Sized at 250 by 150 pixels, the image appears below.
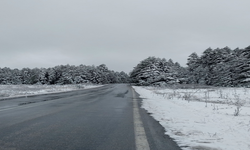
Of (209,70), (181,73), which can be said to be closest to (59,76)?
(181,73)

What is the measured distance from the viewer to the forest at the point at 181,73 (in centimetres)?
4528

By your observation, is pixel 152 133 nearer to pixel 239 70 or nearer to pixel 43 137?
pixel 43 137

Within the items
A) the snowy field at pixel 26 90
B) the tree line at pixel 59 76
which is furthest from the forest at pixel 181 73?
the snowy field at pixel 26 90

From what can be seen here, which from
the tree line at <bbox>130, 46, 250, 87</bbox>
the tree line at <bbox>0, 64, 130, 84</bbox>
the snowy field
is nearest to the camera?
the snowy field

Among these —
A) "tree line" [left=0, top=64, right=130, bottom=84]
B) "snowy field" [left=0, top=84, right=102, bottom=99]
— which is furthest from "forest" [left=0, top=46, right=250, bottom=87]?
"snowy field" [left=0, top=84, right=102, bottom=99]

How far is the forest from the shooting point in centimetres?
4528

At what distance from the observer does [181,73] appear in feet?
257

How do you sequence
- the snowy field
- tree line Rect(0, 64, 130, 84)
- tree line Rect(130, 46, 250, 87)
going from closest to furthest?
the snowy field → tree line Rect(130, 46, 250, 87) → tree line Rect(0, 64, 130, 84)

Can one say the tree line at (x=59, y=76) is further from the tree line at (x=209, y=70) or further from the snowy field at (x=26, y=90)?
the snowy field at (x=26, y=90)

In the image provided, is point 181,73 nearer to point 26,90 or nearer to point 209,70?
point 209,70

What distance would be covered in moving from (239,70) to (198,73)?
2329 centimetres

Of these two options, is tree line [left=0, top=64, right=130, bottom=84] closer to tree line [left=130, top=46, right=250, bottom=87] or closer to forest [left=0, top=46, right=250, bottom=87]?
forest [left=0, top=46, right=250, bottom=87]

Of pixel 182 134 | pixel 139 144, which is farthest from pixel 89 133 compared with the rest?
pixel 182 134

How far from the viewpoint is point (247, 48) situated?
150 ft
